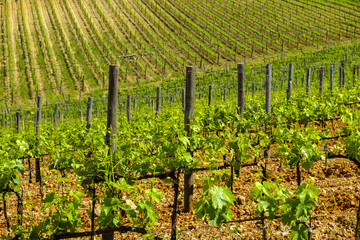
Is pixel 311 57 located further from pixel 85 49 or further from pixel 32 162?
pixel 32 162

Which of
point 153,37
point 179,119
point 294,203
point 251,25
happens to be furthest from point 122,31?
point 294,203

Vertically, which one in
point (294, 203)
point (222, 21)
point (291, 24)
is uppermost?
point (222, 21)

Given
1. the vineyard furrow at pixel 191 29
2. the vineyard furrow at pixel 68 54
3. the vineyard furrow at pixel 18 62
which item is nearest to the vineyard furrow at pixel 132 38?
the vineyard furrow at pixel 191 29

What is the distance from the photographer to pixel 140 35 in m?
40.4

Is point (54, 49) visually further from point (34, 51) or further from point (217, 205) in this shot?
point (217, 205)

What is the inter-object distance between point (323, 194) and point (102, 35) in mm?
37706

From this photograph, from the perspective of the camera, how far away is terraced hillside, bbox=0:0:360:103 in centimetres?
3244

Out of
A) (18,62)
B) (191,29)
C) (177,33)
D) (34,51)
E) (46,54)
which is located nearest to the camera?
(18,62)

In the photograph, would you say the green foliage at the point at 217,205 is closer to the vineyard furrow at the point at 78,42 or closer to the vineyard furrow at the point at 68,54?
the vineyard furrow at the point at 78,42

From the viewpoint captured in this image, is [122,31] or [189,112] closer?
[189,112]

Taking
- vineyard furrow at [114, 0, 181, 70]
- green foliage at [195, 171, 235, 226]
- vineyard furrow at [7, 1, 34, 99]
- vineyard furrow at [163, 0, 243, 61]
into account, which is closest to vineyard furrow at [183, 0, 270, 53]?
vineyard furrow at [163, 0, 243, 61]

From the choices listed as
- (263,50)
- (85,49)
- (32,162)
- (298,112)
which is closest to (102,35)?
(85,49)

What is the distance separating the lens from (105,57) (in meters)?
35.1

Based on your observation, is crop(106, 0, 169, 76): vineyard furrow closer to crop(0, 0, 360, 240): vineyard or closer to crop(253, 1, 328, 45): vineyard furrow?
crop(0, 0, 360, 240): vineyard
